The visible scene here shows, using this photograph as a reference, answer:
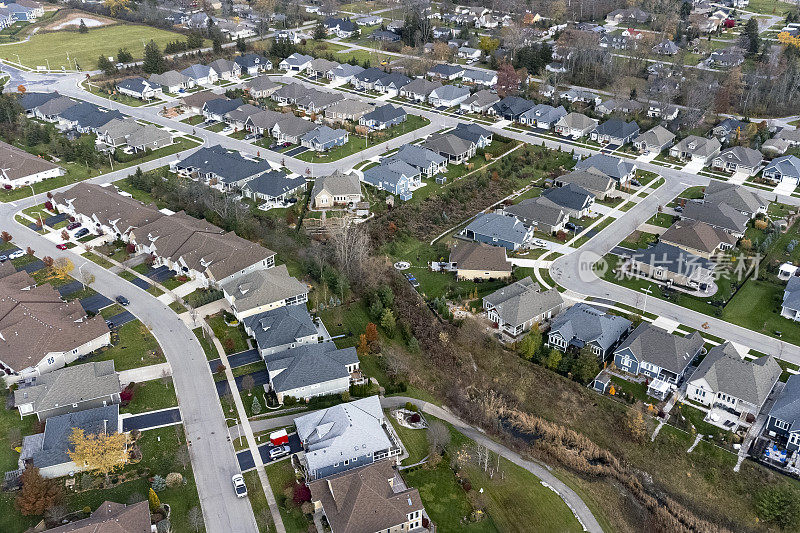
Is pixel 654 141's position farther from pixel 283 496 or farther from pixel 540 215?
pixel 283 496

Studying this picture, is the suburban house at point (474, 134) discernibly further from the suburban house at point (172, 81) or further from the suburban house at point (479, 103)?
the suburban house at point (172, 81)

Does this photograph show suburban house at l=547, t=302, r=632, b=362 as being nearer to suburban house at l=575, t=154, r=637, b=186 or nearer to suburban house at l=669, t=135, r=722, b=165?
suburban house at l=575, t=154, r=637, b=186

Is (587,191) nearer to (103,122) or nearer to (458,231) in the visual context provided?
(458,231)

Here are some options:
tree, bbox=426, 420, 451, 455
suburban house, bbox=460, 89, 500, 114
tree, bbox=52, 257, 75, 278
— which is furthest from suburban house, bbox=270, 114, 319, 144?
tree, bbox=426, 420, 451, 455

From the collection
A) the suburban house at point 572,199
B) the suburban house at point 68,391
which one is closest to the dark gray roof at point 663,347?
the suburban house at point 572,199

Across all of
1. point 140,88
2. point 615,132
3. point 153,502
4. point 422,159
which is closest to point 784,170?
point 615,132
